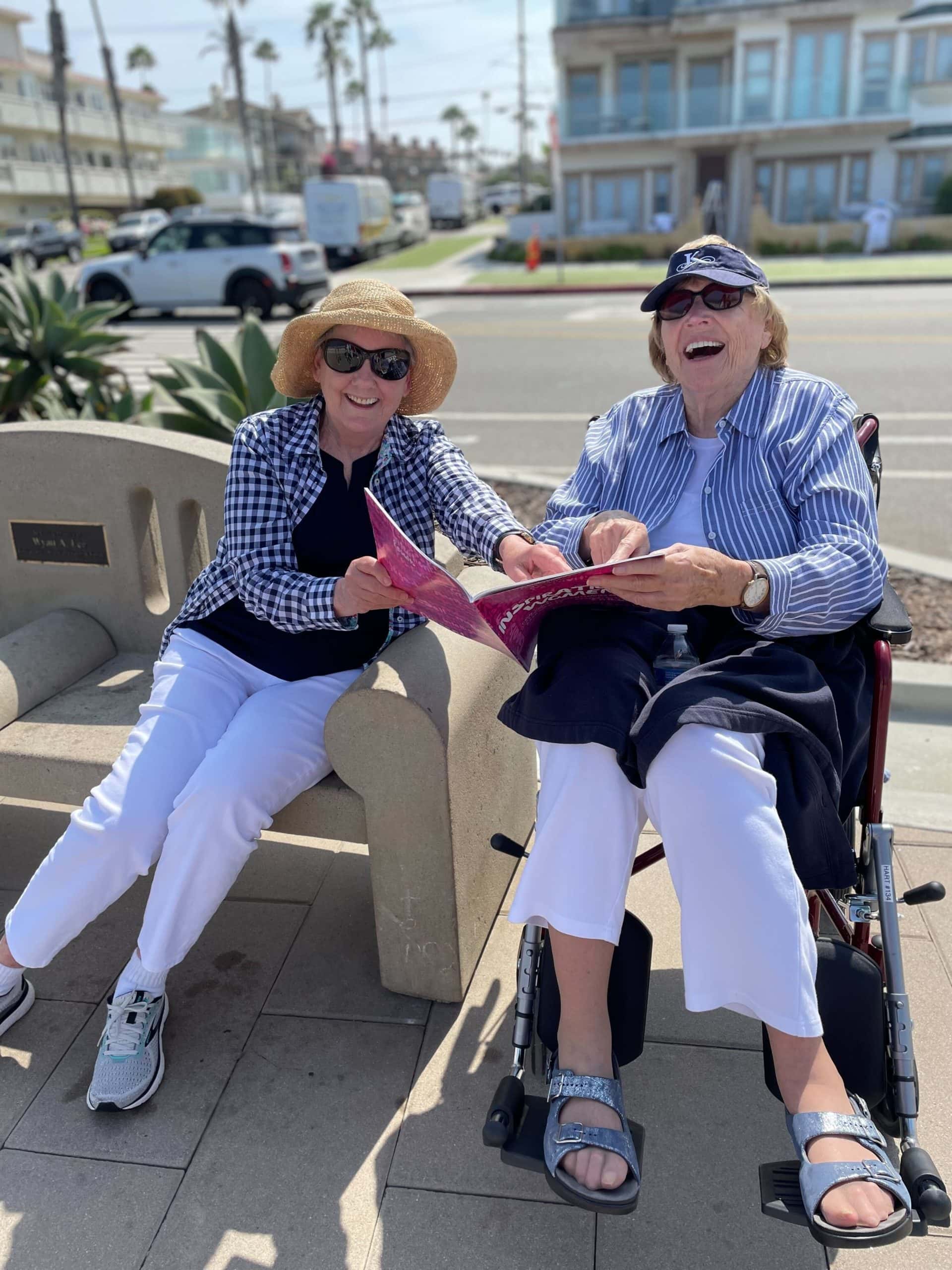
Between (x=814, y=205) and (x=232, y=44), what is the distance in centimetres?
4212

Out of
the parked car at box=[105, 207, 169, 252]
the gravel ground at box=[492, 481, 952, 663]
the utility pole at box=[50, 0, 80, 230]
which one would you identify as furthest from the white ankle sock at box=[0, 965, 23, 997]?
the utility pole at box=[50, 0, 80, 230]

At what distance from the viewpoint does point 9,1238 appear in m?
1.87

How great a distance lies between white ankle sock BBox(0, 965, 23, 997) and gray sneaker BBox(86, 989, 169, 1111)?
276 millimetres

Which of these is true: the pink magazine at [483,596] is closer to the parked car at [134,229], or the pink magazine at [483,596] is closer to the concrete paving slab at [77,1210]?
the concrete paving slab at [77,1210]

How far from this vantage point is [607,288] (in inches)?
757

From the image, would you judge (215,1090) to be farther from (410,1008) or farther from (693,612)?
(693,612)

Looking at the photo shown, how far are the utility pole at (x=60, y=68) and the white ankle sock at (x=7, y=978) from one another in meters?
46.0

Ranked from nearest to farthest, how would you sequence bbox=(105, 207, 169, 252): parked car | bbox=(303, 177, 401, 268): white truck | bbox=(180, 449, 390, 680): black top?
bbox=(180, 449, 390, 680): black top, bbox=(303, 177, 401, 268): white truck, bbox=(105, 207, 169, 252): parked car

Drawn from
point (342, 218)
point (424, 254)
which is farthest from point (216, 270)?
point (424, 254)

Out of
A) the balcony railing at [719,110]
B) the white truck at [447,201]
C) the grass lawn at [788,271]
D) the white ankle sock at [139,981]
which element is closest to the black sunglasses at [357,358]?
the white ankle sock at [139,981]

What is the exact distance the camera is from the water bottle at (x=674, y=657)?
2.09 metres

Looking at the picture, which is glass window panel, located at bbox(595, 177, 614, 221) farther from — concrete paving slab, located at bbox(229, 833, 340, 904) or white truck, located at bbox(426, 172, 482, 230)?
concrete paving slab, located at bbox(229, 833, 340, 904)

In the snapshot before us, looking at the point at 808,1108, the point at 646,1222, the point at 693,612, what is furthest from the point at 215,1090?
the point at 693,612

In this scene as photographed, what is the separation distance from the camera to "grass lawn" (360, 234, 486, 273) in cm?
2703
